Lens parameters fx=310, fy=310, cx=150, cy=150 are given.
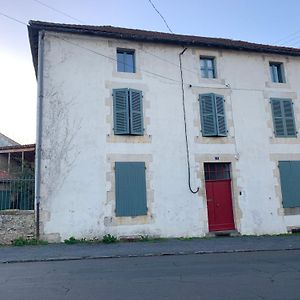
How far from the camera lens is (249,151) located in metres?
12.6

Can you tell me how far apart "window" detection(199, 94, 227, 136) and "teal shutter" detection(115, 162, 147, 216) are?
3163mm

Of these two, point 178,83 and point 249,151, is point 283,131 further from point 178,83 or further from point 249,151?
point 178,83

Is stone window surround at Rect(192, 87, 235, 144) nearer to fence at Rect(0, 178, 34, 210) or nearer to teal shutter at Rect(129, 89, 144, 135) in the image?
teal shutter at Rect(129, 89, 144, 135)

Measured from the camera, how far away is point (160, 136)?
1181 cm

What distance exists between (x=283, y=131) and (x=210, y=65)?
4170 mm

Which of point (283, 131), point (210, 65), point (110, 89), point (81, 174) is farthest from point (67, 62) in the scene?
point (283, 131)

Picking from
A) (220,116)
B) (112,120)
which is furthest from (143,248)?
(220,116)

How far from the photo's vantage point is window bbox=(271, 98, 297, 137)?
13078 mm

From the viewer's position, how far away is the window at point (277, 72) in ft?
45.7

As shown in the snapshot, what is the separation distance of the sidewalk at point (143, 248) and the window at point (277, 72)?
7064mm

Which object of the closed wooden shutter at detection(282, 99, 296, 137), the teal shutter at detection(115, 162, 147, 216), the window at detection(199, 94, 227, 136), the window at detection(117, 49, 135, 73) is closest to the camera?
the teal shutter at detection(115, 162, 147, 216)

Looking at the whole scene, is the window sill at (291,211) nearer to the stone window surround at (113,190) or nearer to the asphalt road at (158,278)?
the asphalt road at (158,278)

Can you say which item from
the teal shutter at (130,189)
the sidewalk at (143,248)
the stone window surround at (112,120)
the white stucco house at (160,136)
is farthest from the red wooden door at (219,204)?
the stone window surround at (112,120)

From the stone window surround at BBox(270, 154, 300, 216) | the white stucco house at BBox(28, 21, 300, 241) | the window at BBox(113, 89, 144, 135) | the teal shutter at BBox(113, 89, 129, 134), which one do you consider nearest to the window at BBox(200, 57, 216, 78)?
the white stucco house at BBox(28, 21, 300, 241)
